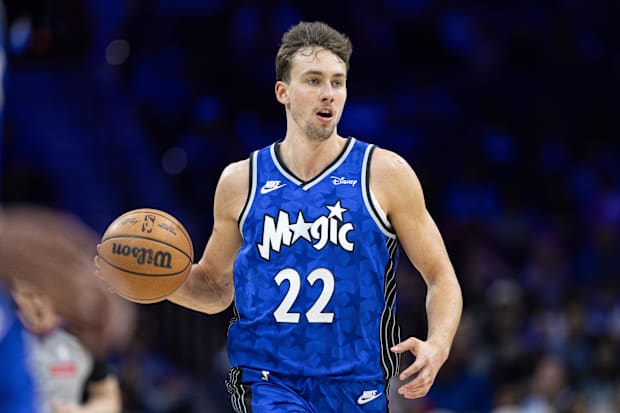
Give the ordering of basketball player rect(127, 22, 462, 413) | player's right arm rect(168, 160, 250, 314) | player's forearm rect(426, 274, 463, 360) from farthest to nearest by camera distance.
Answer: player's right arm rect(168, 160, 250, 314) → basketball player rect(127, 22, 462, 413) → player's forearm rect(426, 274, 463, 360)

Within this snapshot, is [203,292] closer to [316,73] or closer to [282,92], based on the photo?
[282,92]

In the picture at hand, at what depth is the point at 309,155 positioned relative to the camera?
17.8 ft

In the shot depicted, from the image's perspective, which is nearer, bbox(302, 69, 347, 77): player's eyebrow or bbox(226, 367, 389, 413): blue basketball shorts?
bbox(226, 367, 389, 413): blue basketball shorts

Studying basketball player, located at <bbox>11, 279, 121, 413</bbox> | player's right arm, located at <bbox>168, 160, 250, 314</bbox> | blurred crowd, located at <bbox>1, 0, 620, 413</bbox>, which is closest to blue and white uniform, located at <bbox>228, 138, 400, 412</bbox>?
player's right arm, located at <bbox>168, 160, 250, 314</bbox>

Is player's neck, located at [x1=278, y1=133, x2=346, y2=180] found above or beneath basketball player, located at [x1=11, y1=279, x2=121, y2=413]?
above

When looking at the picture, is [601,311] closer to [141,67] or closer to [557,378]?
[557,378]

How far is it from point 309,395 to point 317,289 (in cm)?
49

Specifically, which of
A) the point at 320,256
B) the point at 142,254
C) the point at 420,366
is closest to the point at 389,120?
the point at 320,256

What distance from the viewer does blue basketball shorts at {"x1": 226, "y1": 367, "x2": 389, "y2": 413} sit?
5.00 metres

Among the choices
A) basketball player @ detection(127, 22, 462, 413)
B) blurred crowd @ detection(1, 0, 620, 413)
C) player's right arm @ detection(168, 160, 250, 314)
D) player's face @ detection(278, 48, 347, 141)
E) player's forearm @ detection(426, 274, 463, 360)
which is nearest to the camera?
player's forearm @ detection(426, 274, 463, 360)

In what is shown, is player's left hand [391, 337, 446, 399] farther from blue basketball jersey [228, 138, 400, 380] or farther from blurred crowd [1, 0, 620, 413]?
blurred crowd [1, 0, 620, 413]

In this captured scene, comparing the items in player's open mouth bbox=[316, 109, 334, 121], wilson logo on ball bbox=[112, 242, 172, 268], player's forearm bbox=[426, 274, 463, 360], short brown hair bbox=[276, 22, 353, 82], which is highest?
short brown hair bbox=[276, 22, 353, 82]

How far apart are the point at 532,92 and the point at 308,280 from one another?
953 centimetres

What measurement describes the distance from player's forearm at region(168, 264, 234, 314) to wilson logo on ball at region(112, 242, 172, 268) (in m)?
0.40
